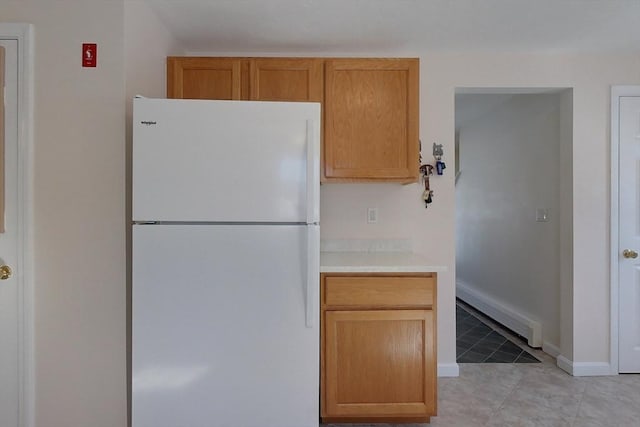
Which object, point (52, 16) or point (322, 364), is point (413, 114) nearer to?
point (322, 364)

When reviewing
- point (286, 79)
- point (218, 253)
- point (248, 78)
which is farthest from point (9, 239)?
point (286, 79)

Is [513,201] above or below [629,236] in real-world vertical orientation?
above

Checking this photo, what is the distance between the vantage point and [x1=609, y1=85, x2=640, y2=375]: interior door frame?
99.0 inches

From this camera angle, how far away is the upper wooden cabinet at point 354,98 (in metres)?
2.15

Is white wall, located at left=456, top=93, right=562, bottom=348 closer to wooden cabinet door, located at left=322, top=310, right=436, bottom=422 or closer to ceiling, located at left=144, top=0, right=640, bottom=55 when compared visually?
ceiling, located at left=144, top=0, right=640, bottom=55

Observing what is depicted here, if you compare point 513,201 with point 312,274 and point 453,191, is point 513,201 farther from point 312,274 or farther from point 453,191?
point 312,274

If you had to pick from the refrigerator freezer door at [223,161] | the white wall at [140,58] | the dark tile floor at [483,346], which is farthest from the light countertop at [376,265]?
the dark tile floor at [483,346]

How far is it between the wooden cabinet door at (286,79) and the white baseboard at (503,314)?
270 centimetres

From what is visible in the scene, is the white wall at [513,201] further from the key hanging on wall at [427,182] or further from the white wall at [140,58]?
the white wall at [140,58]

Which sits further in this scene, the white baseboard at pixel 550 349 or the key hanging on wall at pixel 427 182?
the white baseboard at pixel 550 349

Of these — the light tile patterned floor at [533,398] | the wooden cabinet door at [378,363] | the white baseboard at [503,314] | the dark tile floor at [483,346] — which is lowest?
the light tile patterned floor at [533,398]

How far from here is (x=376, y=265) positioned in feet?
6.21

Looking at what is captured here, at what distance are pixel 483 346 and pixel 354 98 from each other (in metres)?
2.44

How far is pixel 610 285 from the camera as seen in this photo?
99.8 inches
